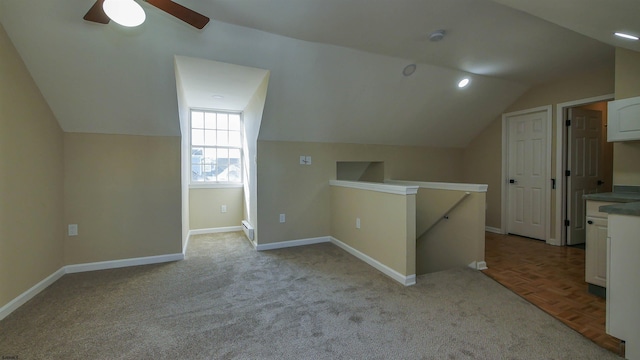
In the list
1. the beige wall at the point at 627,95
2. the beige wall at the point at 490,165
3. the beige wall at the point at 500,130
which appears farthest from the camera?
the beige wall at the point at 490,165

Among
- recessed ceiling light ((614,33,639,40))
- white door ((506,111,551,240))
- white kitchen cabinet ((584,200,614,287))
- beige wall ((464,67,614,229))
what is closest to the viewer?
recessed ceiling light ((614,33,639,40))

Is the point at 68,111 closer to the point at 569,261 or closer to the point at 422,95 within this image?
the point at 422,95

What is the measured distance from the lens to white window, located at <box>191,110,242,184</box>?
4.75 m

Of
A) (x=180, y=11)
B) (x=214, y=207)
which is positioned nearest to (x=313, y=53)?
(x=180, y=11)

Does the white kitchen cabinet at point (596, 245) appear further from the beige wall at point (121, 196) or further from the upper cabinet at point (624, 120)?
the beige wall at point (121, 196)

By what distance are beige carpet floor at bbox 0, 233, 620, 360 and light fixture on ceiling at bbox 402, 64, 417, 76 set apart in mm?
2446

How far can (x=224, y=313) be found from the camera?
214 centimetres

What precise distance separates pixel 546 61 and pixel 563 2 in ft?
7.04

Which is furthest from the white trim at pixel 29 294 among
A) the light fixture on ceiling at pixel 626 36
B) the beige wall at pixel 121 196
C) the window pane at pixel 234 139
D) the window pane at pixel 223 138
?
the light fixture on ceiling at pixel 626 36

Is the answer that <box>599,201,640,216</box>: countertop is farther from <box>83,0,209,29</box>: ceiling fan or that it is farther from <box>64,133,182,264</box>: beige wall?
<box>64,133,182,264</box>: beige wall

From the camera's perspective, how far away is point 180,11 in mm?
1733

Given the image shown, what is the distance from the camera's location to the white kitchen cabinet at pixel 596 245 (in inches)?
92.6

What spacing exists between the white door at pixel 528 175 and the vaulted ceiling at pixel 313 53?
31.1 inches

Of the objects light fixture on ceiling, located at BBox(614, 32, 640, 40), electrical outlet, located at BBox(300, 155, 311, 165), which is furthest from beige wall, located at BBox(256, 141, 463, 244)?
light fixture on ceiling, located at BBox(614, 32, 640, 40)
